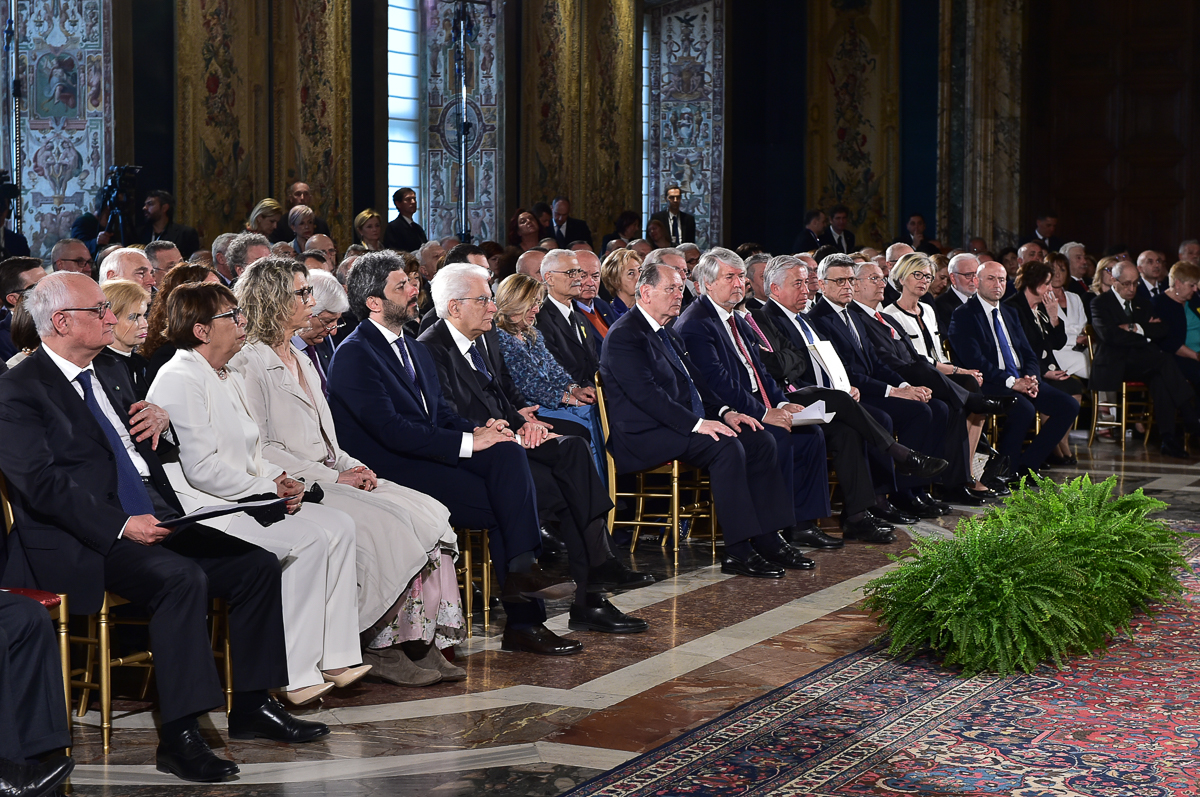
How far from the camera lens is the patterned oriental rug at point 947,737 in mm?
3416

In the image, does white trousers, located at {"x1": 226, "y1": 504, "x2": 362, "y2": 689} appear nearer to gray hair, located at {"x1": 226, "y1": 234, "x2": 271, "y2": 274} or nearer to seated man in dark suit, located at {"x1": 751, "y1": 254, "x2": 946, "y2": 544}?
gray hair, located at {"x1": 226, "y1": 234, "x2": 271, "y2": 274}

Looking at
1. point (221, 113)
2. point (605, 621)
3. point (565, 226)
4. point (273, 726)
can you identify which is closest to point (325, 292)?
point (605, 621)

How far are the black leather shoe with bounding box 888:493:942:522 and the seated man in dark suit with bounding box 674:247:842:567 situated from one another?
80 cm

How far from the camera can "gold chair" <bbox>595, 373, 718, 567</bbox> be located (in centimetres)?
612

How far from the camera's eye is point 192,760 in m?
3.46

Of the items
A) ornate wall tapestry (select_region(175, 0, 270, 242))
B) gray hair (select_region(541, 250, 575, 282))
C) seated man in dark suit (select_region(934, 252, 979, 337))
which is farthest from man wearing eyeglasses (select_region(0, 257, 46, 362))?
seated man in dark suit (select_region(934, 252, 979, 337))

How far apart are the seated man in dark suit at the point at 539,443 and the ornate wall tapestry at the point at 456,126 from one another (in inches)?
297

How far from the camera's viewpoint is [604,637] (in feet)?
16.0

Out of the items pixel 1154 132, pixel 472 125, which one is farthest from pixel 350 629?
pixel 1154 132

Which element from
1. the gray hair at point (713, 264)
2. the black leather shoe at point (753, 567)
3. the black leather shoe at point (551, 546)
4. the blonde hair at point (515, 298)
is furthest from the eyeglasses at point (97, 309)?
the gray hair at point (713, 264)

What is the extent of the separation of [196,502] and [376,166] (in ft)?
26.7

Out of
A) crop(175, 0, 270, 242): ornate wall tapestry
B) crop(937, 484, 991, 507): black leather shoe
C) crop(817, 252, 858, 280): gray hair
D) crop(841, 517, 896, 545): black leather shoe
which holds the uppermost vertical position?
crop(175, 0, 270, 242): ornate wall tapestry

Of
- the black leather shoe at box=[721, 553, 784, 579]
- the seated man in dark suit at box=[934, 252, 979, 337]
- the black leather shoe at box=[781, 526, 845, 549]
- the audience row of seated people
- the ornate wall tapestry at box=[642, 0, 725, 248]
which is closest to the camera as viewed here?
the audience row of seated people

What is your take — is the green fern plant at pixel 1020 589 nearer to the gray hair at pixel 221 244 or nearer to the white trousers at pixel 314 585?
the white trousers at pixel 314 585
